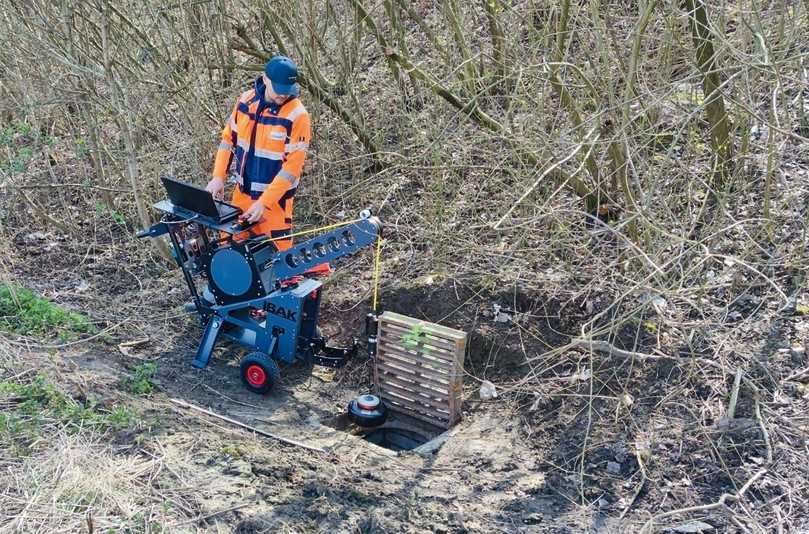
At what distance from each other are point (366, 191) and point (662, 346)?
11.3 feet

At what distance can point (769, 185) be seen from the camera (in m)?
5.22

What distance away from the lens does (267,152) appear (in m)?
5.85

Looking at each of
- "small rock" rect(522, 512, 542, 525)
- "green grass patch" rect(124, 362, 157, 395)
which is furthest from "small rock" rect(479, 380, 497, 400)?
"green grass patch" rect(124, 362, 157, 395)

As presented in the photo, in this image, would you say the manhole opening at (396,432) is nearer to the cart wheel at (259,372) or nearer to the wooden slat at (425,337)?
the cart wheel at (259,372)

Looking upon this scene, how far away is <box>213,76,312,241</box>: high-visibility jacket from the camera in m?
5.72

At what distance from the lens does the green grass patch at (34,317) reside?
5949 mm

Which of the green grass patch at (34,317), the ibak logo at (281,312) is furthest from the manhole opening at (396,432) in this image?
the green grass patch at (34,317)

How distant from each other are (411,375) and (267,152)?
1.90 meters

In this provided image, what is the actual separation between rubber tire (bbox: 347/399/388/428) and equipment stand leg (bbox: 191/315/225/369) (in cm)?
112

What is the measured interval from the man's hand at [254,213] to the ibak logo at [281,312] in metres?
0.60

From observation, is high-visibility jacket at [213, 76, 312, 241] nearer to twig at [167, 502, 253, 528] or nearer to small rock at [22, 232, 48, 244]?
twig at [167, 502, 253, 528]

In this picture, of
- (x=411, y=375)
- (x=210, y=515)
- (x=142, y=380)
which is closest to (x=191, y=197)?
(x=142, y=380)

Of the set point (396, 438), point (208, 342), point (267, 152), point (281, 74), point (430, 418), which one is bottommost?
point (396, 438)

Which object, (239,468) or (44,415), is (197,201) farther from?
(239,468)
